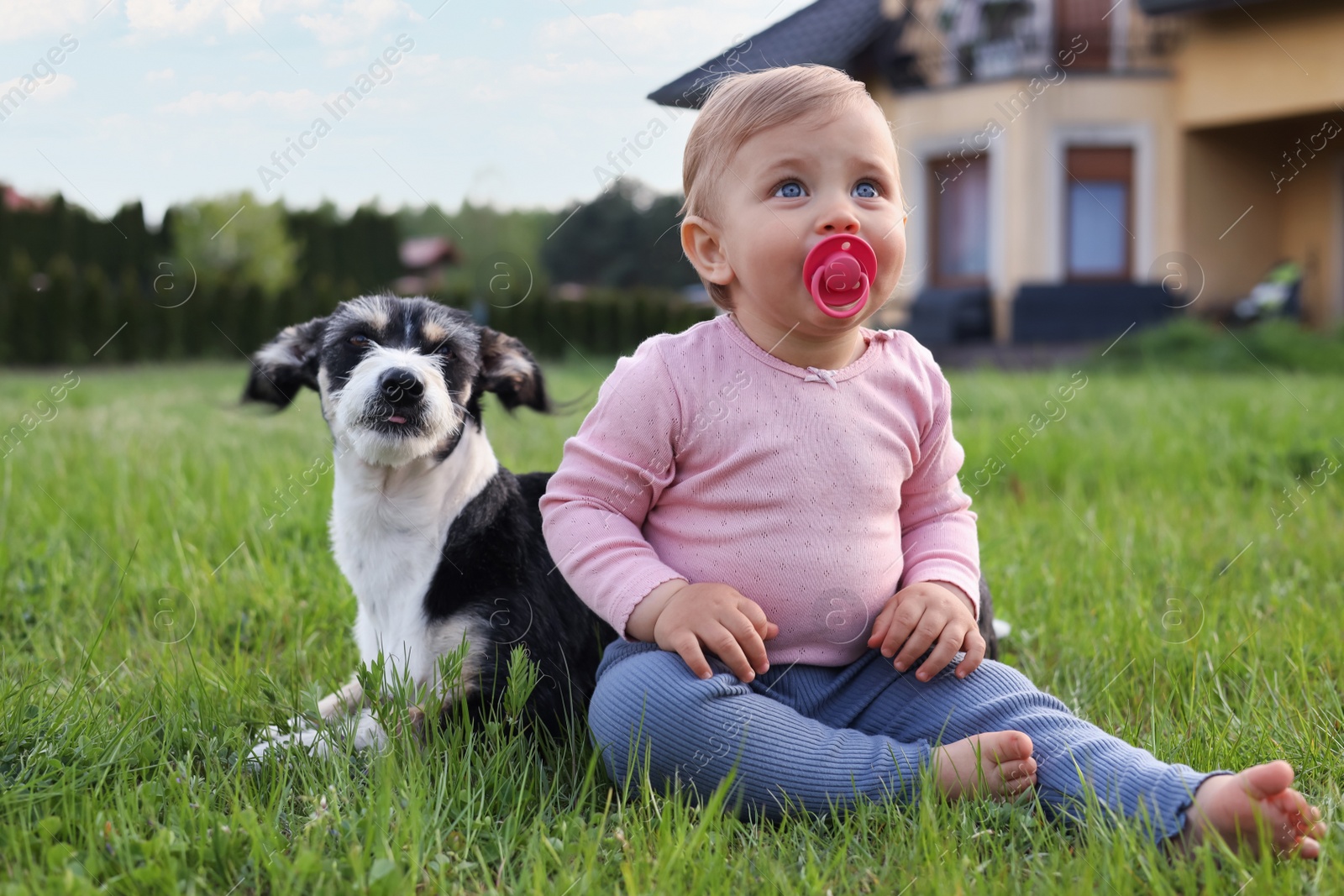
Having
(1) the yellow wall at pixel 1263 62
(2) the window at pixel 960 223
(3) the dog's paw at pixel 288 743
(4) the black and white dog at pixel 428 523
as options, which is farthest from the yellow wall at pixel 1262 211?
(3) the dog's paw at pixel 288 743

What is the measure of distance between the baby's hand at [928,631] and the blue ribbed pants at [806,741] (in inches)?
2.6

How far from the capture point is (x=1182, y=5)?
1313cm

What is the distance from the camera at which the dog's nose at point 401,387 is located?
1.97 m

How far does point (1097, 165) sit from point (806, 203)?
566 inches

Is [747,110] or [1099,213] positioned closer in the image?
[747,110]

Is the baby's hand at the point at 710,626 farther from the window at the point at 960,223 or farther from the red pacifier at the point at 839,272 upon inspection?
the window at the point at 960,223

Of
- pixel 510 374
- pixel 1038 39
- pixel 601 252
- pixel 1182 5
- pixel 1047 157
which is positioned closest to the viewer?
pixel 510 374

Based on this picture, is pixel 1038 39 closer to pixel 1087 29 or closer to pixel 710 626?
pixel 1087 29

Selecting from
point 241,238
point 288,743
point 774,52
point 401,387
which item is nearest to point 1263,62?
point 774,52

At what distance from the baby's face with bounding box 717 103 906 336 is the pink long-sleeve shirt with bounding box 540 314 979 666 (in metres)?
0.17

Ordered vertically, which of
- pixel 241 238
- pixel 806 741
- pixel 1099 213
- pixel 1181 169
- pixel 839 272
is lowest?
pixel 241 238

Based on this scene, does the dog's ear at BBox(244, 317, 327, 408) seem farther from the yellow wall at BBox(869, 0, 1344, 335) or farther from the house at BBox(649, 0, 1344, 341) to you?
the yellow wall at BBox(869, 0, 1344, 335)

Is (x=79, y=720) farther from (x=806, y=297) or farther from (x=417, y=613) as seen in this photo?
(x=806, y=297)

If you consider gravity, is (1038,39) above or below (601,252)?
above
